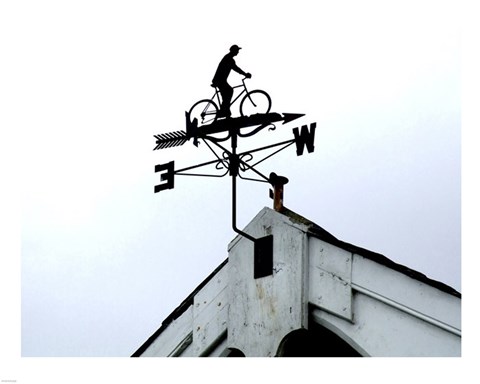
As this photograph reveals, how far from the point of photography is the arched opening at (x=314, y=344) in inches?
242

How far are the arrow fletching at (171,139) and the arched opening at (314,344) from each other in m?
1.43

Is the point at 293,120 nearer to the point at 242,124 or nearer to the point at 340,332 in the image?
the point at 242,124

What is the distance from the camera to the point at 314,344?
6500 millimetres

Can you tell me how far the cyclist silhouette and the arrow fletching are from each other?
0.31 meters

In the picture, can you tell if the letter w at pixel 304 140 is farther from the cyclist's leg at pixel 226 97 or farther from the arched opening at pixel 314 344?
the arched opening at pixel 314 344

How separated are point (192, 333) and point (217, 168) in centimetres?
100

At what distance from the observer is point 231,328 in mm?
6484

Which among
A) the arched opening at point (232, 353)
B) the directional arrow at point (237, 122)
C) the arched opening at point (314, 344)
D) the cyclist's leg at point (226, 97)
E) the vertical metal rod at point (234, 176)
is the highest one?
the cyclist's leg at point (226, 97)

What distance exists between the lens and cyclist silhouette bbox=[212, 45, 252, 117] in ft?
22.1

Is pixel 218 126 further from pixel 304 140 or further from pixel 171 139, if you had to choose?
pixel 304 140

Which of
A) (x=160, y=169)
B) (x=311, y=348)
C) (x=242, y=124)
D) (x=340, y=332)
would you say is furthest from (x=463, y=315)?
(x=160, y=169)

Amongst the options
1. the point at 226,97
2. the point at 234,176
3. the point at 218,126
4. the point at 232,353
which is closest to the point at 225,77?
the point at 226,97

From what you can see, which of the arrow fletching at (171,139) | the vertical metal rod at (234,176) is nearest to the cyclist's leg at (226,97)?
the vertical metal rod at (234,176)

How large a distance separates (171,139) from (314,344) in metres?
1.53
